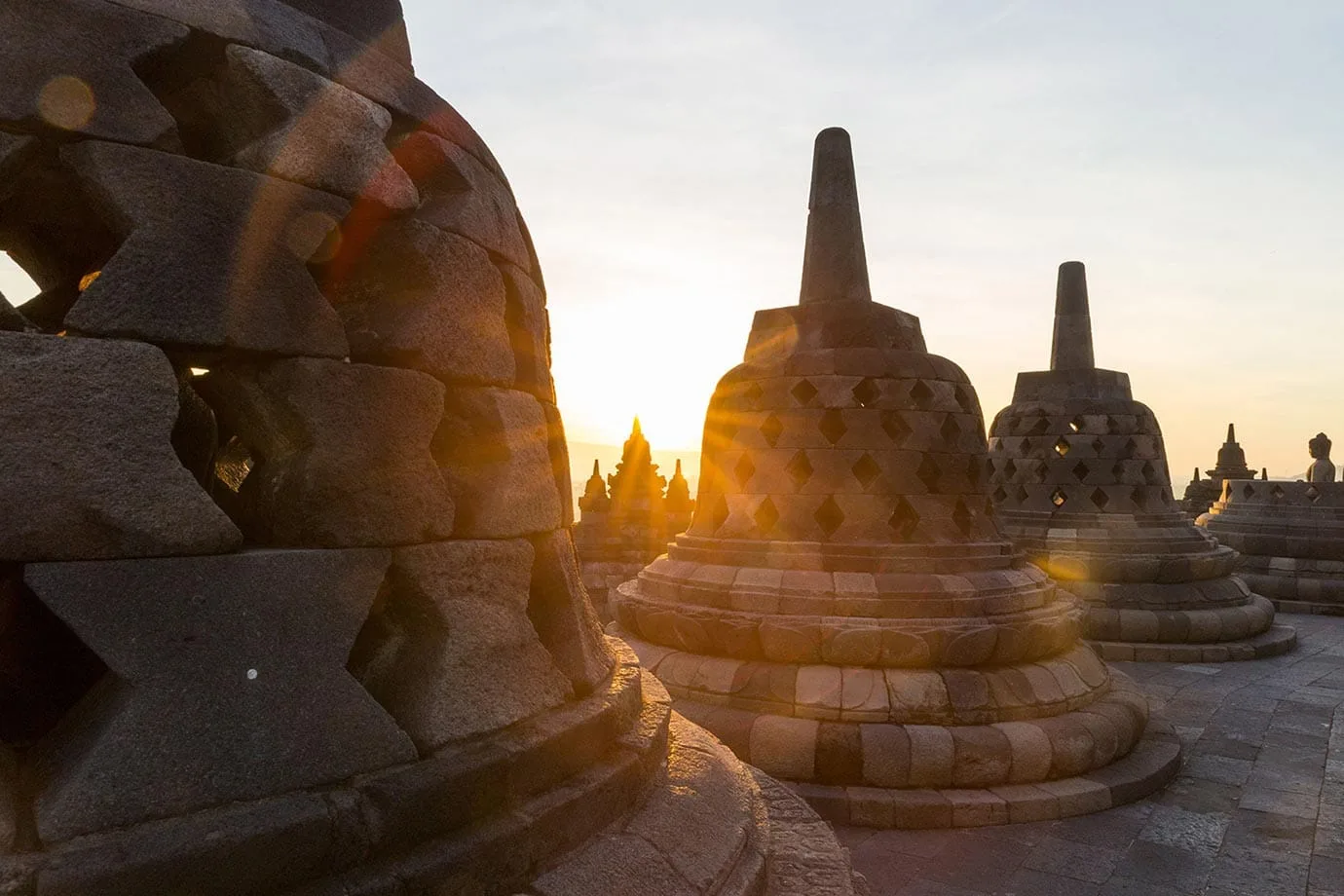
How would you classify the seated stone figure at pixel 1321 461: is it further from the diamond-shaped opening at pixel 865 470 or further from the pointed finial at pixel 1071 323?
the diamond-shaped opening at pixel 865 470

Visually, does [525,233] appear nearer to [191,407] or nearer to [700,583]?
[191,407]

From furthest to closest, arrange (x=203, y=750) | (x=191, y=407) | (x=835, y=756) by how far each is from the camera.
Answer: (x=835, y=756) < (x=191, y=407) < (x=203, y=750)

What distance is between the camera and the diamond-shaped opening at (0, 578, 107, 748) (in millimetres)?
1634

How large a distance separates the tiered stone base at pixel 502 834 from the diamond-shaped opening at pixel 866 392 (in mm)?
3880

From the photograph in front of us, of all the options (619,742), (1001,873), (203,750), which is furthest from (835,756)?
(203,750)

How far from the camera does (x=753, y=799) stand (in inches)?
114

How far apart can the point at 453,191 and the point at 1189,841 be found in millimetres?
5231

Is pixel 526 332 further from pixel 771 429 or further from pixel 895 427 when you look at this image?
pixel 895 427

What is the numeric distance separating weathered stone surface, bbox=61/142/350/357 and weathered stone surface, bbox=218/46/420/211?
60 millimetres

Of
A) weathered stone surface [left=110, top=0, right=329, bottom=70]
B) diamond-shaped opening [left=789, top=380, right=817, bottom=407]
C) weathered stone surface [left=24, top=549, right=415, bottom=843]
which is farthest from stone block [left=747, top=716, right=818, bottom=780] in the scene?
weathered stone surface [left=110, top=0, right=329, bottom=70]

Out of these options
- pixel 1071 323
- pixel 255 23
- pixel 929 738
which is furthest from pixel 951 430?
pixel 1071 323

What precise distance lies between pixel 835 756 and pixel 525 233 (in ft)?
12.4

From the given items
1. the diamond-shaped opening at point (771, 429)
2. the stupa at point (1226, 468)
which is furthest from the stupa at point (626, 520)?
the stupa at point (1226, 468)

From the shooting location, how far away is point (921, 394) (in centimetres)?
641
